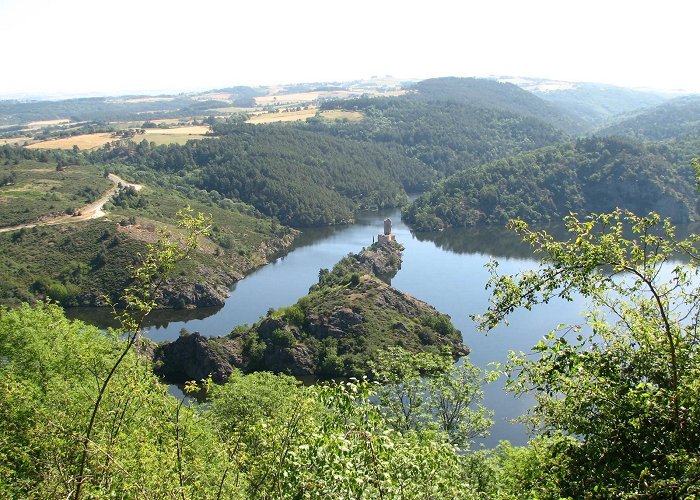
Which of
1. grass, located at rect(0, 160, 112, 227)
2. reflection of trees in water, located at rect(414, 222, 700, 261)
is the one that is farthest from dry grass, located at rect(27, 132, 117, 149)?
reflection of trees in water, located at rect(414, 222, 700, 261)

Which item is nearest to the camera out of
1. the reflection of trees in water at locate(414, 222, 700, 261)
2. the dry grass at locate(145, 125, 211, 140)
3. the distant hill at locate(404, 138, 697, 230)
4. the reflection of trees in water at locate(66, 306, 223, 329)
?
the reflection of trees in water at locate(66, 306, 223, 329)

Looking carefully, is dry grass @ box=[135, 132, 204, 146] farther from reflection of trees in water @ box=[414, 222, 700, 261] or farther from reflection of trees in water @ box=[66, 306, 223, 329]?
reflection of trees in water @ box=[66, 306, 223, 329]

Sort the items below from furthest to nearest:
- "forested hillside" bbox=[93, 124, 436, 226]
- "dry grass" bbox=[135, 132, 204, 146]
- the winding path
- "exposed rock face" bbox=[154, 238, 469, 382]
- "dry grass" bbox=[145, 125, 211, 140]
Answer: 1. "dry grass" bbox=[145, 125, 211, 140]
2. "dry grass" bbox=[135, 132, 204, 146]
3. "forested hillside" bbox=[93, 124, 436, 226]
4. the winding path
5. "exposed rock face" bbox=[154, 238, 469, 382]

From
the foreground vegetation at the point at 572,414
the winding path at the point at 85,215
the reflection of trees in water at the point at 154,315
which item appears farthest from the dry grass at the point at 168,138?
the foreground vegetation at the point at 572,414

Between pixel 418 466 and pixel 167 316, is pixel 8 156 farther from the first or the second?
pixel 418 466

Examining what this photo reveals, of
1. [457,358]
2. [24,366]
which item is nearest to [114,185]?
[457,358]

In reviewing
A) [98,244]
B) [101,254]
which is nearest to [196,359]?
[101,254]

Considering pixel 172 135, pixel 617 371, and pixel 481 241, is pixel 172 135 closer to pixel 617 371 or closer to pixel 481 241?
pixel 481 241
